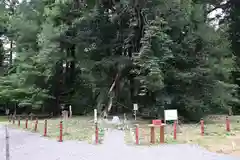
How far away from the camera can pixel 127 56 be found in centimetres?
2588

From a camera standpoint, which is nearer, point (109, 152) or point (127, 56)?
point (109, 152)

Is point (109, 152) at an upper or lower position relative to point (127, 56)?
lower

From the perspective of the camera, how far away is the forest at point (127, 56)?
74.6 feet

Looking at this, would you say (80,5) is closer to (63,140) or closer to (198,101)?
(198,101)

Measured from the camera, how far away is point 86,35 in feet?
90.0

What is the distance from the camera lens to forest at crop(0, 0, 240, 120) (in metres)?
22.7

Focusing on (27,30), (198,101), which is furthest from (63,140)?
(27,30)

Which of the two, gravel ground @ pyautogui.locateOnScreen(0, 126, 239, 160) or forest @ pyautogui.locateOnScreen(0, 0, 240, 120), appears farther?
forest @ pyautogui.locateOnScreen(0, 0, 240, 120)

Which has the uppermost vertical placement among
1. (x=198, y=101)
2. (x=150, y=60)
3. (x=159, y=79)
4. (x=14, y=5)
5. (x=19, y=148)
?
(x=14, y=5)

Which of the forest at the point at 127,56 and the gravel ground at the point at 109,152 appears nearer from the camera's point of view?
the gravel ground at the point at 109,152

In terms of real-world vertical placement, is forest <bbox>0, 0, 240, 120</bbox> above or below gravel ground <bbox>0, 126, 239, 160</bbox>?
above

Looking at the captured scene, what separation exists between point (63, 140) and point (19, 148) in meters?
2.38

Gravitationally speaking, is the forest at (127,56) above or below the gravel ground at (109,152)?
above

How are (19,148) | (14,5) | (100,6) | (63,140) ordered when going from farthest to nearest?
(14,5)
(100,6)
(63,140)
(19,148)
